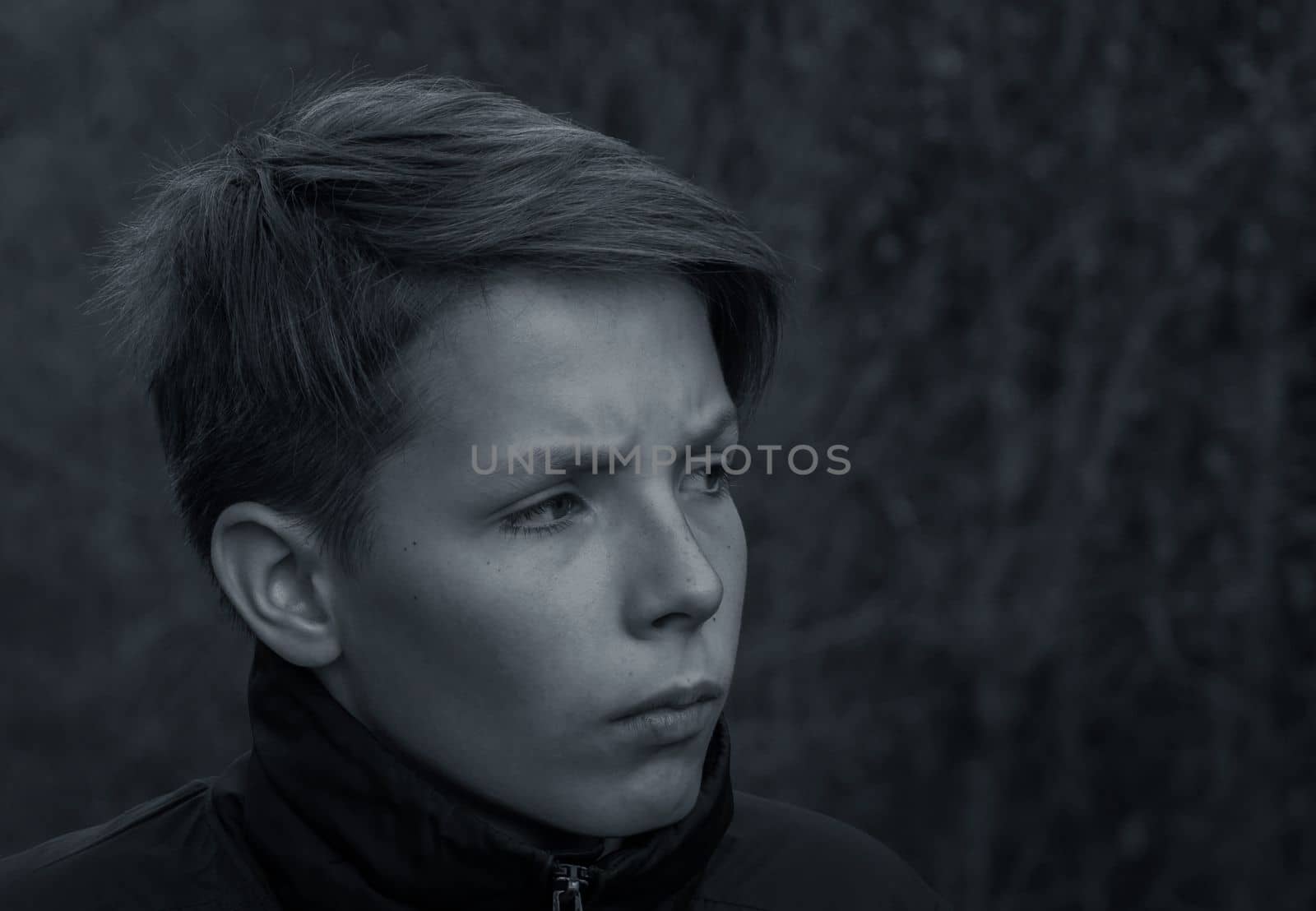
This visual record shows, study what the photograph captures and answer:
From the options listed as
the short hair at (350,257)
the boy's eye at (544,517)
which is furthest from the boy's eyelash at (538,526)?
the short hair at (350,257)

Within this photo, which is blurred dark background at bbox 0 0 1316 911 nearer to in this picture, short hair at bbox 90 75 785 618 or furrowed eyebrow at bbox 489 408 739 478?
short hair at bbox 90 75 785 618

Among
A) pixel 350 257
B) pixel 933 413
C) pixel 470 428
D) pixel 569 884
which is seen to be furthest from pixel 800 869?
pixel 933 413

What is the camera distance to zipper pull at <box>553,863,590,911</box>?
1.43m

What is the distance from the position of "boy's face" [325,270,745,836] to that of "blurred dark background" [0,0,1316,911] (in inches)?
76.0

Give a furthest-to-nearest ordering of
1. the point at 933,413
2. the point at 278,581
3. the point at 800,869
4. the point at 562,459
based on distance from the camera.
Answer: the point at 933,413 < the point at 800,869 < the point at 278,581 < the point at 562,459

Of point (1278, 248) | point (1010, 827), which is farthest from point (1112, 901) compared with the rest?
point (1278, 248)

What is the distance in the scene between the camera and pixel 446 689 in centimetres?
144

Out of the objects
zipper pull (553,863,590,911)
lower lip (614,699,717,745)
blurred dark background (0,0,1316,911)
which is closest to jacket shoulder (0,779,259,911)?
zipper pull (553,863,590,911)

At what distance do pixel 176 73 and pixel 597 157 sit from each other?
7.32 ft

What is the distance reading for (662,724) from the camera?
141 cm

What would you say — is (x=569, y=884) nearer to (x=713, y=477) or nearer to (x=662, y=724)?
(x=662, y=724)

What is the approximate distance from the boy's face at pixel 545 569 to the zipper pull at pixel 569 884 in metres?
0.05

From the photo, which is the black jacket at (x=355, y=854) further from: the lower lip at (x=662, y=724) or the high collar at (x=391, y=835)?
the lower lip at (x=662, y=724)

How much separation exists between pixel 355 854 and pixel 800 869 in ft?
1.98
